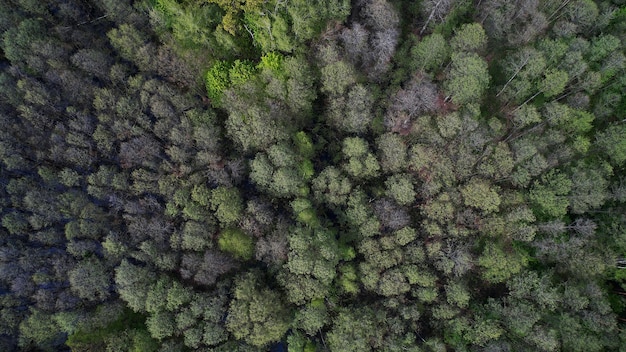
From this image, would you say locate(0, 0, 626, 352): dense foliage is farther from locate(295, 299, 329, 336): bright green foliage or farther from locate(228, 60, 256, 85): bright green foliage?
locate(228, 60, 256, 85): bright green foliage

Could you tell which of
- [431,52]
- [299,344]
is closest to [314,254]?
[299,344]

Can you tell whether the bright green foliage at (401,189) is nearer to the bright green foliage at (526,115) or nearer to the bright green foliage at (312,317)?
the bright green foliage at (526,115)

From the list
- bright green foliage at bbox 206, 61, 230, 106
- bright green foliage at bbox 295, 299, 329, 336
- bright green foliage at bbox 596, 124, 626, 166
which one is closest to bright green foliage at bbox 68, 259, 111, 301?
bright green foliage at bbox 295, 299, 329, 336

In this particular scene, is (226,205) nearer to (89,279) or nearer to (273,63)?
(89,279)

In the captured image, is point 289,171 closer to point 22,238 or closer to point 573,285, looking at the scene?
point 22,238

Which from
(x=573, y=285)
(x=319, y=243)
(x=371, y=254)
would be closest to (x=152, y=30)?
(x=319, y=243)
